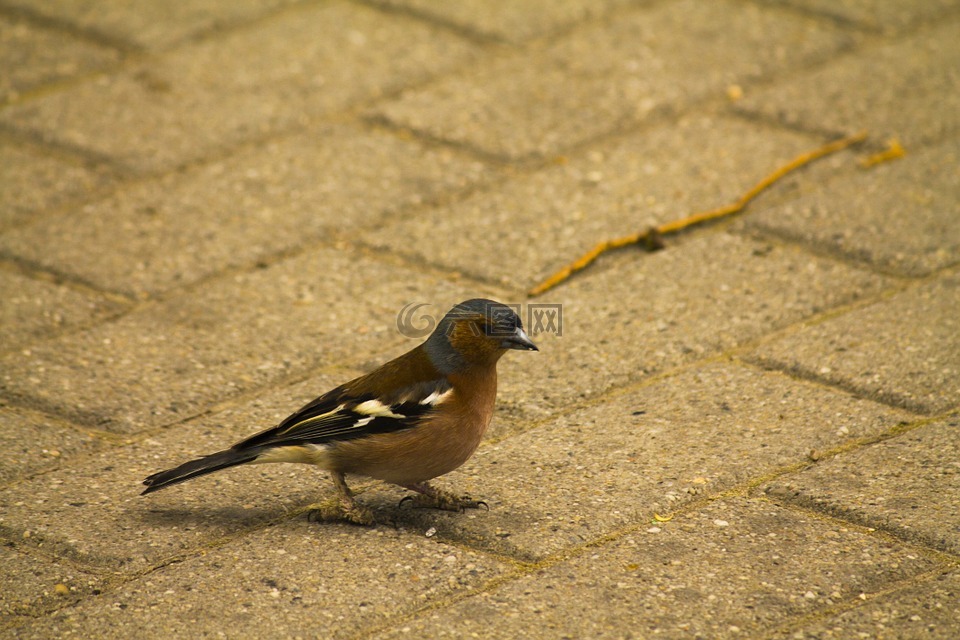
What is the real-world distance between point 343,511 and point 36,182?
2.92 meters

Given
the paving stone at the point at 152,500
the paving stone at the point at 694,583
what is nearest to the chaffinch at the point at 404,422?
the paving stone at the point at 152,500

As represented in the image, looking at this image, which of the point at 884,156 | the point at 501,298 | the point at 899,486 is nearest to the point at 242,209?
the point at 501,298

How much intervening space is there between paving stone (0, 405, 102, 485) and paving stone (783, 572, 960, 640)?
2385 millimetres

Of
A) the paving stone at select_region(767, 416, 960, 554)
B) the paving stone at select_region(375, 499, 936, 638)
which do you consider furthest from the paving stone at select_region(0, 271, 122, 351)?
the paving stone at select_region(767, 416, 960, 554)

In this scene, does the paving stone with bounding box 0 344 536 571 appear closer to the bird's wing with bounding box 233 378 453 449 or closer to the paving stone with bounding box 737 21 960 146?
the bird's wing with bounding box 233 378 453 449

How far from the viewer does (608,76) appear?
669cm

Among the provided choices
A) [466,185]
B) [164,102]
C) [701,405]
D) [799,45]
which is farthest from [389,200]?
[799,45]

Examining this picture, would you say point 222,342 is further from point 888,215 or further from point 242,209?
point 888,215

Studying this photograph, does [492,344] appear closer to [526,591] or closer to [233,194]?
[526,591]

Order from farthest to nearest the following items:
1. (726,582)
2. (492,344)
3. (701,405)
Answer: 1. (701,405)
2. (492,344)
3. (726,582)

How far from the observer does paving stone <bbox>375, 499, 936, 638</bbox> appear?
318cm

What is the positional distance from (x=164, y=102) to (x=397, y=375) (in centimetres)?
332

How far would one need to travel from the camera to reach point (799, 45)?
6895mm

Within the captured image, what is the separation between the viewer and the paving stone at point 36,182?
18.5 feet
